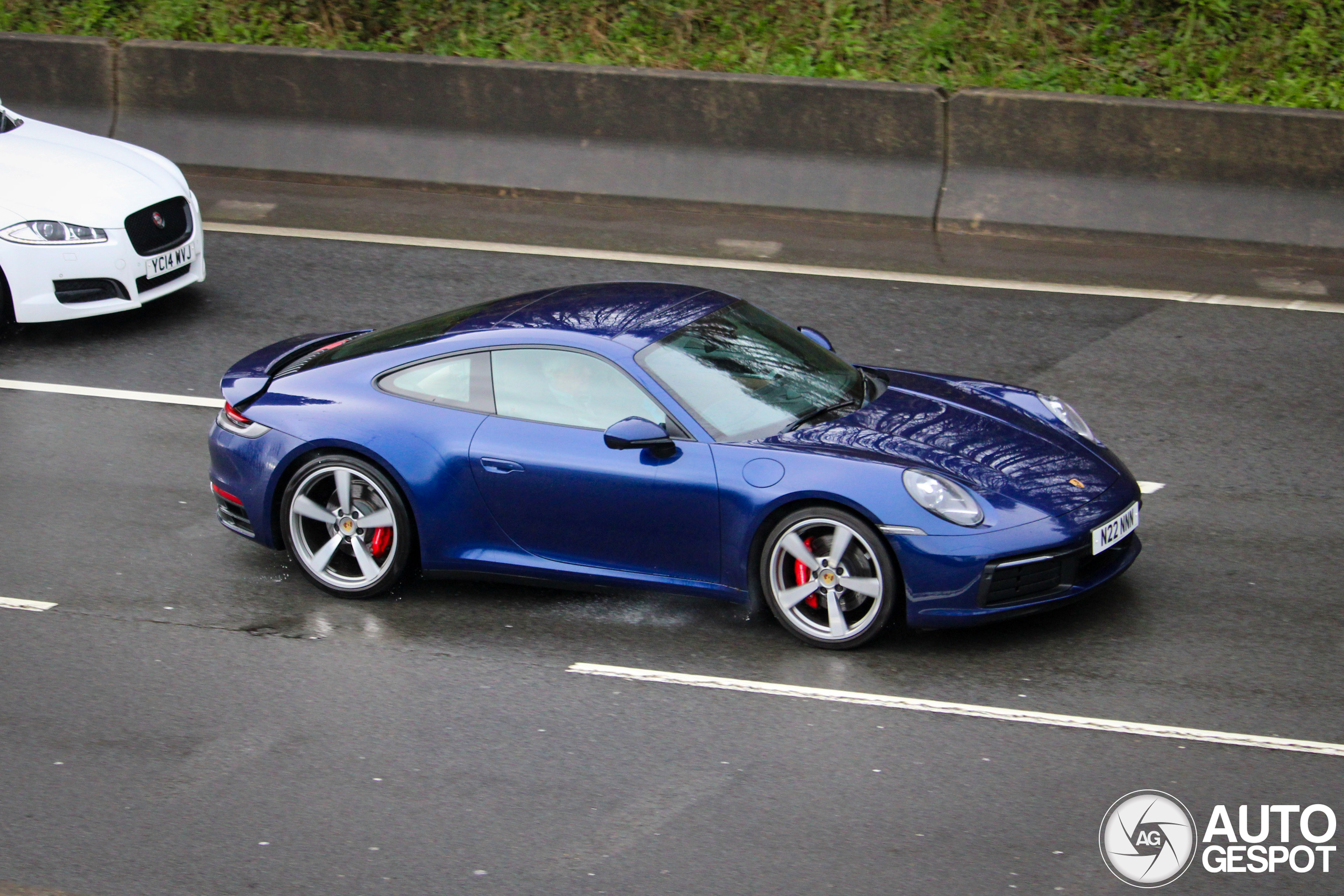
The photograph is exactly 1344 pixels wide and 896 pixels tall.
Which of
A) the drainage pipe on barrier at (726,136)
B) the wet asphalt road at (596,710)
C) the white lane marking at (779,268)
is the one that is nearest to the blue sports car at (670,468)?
Result: the wet asphalt road at (596,710)

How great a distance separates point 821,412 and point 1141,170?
6.18 metres

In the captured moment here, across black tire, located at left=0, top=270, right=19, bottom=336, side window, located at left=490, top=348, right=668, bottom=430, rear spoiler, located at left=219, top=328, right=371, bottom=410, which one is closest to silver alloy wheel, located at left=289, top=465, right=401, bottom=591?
rear spoiler, located at left=219, top=328, right=371, bottom=410

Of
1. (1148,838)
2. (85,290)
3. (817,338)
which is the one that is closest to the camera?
(1148,838)

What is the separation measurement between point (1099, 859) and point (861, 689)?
1.33 meters

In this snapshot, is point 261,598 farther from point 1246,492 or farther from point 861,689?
point 1246,492

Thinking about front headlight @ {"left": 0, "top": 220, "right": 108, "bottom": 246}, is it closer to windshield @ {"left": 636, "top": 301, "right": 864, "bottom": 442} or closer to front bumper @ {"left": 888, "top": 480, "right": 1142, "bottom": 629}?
windshield @ {"left": 636, "top": 301, "right": 864, "bottom": 442}

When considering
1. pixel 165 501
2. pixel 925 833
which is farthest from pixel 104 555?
pixel 925 833

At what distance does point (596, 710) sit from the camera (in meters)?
6.04

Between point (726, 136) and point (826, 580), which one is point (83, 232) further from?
point (826, 580)

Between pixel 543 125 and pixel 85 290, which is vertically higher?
pixel 543 125

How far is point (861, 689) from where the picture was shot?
20.0ft

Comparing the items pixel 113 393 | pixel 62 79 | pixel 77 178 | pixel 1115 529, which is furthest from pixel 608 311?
pixel 62 79

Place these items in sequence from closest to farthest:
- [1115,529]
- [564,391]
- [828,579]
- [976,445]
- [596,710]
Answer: [596,710] < [828,579] < [1115,529] < [976,445] < [564,391]

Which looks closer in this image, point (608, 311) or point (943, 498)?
point (943, 498)
